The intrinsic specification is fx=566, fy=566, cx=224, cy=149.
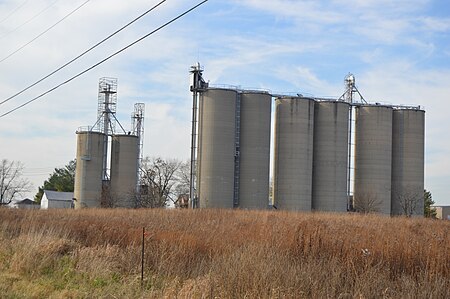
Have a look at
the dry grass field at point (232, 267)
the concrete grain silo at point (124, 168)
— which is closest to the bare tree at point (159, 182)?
the concrete grain silo at point (124, 168)

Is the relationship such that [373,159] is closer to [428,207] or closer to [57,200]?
[428,207]

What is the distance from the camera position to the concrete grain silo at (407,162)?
60.2m

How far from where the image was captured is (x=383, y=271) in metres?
10.5

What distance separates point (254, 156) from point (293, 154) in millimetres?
3864

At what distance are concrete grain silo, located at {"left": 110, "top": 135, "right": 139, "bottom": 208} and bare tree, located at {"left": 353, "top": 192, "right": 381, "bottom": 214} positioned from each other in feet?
82.8

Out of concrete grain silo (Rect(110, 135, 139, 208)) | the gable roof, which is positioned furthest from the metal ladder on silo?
the gable roof

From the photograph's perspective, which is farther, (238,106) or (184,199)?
(184,199)

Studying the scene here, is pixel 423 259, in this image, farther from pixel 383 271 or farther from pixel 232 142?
pixel 232 142

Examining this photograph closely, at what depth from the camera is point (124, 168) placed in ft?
217

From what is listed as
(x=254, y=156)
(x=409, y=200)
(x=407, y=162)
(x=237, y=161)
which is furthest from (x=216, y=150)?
(x=409, y=200)

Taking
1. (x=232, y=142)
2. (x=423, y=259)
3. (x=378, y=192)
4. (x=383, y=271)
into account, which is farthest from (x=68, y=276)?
(x=378, y=192)

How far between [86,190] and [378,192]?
32.0 m

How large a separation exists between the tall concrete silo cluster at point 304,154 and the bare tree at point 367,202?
10 centimetres

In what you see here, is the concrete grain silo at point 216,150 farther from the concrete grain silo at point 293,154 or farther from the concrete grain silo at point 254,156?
the concrete grain silo at point 293,154
